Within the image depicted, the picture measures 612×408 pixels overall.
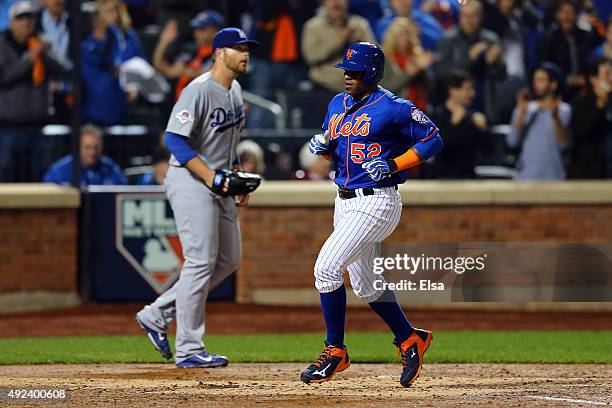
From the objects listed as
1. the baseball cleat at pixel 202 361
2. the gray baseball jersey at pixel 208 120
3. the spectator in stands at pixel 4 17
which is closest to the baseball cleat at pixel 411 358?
the baseball cleat at pixel 202 361

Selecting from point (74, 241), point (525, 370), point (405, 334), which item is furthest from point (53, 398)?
point (74, 241)

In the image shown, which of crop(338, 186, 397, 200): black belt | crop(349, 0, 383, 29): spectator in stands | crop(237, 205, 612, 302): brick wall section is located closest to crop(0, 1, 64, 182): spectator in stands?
crop(237, 205, 612, 302): brick wall section

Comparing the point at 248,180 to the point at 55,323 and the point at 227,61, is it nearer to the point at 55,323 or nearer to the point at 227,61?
the point at 227,61

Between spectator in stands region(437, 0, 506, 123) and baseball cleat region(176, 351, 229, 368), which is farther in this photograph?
spectator in stands region(437, 0, 506, 123)

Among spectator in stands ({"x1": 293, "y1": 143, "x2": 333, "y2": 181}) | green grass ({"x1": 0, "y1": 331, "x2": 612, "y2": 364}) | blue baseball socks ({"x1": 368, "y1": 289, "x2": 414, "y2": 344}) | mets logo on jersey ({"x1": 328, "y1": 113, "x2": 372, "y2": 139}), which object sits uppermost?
mets logo on jersey ({"x1": 328, "y1": 113, "x2": 372, "y2": 139})

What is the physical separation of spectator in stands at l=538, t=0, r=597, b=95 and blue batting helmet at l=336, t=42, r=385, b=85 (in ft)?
20.4

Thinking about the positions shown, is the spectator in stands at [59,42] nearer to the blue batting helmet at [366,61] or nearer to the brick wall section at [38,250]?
the brick wall section at [38,250]

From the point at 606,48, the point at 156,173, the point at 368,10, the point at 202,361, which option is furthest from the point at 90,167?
the point at 606,48

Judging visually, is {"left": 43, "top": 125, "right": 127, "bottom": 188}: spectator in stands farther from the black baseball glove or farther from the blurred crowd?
the black baseball glove

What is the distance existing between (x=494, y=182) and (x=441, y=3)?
189 cm

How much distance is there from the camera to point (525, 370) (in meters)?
7.71

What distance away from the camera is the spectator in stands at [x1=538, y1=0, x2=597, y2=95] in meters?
12.6

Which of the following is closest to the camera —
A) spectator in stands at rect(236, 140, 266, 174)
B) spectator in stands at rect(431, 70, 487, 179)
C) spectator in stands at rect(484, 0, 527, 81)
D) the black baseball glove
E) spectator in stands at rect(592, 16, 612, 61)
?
the black baseball glove

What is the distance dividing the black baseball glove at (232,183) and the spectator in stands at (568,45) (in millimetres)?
5924
